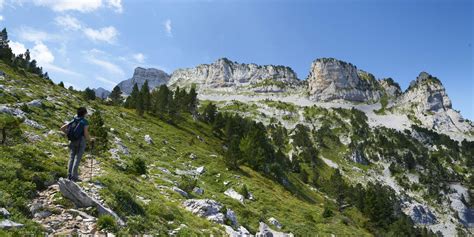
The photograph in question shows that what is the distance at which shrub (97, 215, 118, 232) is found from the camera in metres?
10.7

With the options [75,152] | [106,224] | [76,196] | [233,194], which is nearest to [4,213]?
[76,196]

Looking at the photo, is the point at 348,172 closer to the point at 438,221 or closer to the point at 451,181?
the point at 438,221

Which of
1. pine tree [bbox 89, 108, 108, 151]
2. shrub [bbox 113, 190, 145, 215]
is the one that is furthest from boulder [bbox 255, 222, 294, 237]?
pine tree [bbox 89, 108, 108, 151]

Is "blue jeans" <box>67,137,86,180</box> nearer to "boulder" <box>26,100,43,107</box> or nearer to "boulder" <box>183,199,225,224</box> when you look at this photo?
"boulder" <box>183,199,225,224</box>

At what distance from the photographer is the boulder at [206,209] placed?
1952 cm

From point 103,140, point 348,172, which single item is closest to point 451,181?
point 348,172

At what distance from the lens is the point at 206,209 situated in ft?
65.7

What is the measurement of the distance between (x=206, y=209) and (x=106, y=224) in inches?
386

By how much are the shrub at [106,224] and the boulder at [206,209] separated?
29.7ft

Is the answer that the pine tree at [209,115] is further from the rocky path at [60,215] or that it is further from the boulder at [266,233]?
the rocky path at [60,215]

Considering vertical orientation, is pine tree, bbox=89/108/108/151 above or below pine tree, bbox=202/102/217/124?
below

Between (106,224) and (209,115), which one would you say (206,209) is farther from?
(209,115)

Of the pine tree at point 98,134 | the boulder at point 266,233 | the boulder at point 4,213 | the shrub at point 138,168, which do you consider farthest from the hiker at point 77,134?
the pine tree at point 98,134

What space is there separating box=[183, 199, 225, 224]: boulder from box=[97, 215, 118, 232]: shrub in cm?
905
